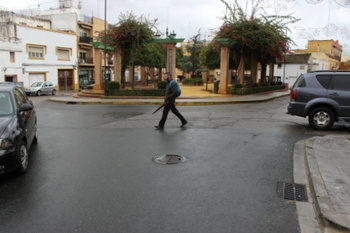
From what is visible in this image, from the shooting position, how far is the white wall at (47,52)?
39812 millimetres

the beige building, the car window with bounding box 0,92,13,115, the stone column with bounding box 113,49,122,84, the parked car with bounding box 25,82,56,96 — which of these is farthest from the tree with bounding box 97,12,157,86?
the beige building

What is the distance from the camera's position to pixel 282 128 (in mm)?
9945

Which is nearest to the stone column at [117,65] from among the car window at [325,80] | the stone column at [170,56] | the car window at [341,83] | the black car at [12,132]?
the stone column at [170,56]

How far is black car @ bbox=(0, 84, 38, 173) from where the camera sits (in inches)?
201

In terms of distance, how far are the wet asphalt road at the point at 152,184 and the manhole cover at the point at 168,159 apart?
15 centimetres

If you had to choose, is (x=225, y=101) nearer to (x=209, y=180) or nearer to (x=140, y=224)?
(x=209, y=180)

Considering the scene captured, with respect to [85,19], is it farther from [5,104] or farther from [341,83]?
[5,104]

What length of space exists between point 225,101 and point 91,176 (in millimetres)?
15185

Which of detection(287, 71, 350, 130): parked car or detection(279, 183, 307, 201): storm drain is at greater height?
detection(287, 71, 350, 130): parked car

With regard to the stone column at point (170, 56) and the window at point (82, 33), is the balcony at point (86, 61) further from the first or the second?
the stone column at point (170, 56)

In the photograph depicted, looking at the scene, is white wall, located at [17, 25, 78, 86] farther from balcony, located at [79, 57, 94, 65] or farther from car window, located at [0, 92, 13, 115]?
car window, located at [0, 92, 13, 115]

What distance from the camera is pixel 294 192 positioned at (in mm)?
4848

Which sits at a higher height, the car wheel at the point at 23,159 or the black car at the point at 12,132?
the black car at the point at 12,132

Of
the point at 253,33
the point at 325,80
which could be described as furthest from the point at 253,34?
the point at 325,80
